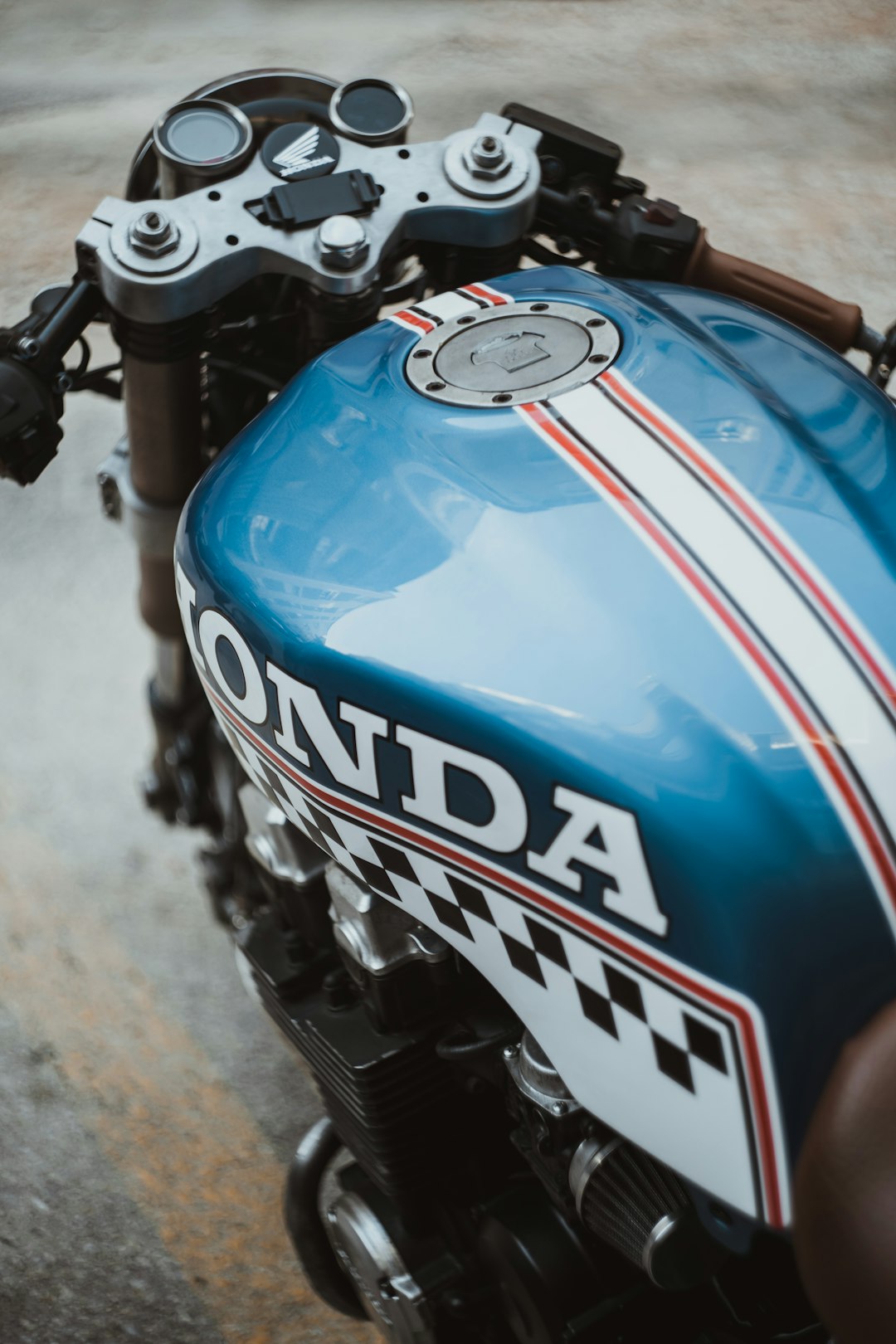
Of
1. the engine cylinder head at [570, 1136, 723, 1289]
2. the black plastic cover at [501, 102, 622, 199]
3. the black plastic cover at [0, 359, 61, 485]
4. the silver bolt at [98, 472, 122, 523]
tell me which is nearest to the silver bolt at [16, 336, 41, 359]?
the black plastic cover at [0, 359, 61, 485]

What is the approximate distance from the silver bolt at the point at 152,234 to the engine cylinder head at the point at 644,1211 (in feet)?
2.54

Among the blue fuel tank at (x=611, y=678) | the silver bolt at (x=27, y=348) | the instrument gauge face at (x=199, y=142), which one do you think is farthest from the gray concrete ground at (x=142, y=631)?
the instrument gauge face at (x=199, y=142)

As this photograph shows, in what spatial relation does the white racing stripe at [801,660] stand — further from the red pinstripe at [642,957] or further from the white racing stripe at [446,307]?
the white racing stripe at [446,307]

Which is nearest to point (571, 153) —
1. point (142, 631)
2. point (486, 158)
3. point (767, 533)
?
point (486, 158)

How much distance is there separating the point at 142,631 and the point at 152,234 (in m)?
1.22

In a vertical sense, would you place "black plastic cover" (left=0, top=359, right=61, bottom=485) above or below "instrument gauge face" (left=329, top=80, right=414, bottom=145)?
below

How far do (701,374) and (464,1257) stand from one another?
789 mm

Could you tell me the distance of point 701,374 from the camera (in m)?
0.93

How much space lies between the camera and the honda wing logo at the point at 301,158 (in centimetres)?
117

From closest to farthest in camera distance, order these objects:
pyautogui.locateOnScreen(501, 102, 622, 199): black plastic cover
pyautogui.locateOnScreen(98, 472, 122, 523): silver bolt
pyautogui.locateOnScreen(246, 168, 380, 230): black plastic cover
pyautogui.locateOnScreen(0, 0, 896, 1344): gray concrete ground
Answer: pyautogui.locateOnScreen(246, 168, 380, 230): black plastic cover < pyautogui.locateOnScreen(501, 102, 622, 199): black plastic cover < pyautogui.locateOnScreen(98, 472, 122, 523): silver bolt < pyautogui.locateOnScreen(0, 0, 896, 1344): gray concrete ground

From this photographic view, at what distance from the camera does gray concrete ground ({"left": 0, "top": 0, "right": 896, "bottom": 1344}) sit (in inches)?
61.0

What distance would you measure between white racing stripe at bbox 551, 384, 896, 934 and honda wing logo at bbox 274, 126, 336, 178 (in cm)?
49

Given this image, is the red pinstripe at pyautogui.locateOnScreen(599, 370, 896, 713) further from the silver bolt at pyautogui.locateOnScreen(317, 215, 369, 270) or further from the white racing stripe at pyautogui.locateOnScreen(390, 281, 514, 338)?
the silver bolt at pyautogui.locateOnScreen(317, 215, 369, 270)

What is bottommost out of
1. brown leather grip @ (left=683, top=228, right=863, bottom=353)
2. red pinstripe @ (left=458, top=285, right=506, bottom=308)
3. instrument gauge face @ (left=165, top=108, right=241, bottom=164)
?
brown leather grip @ (left=683, top=228, right=863, bottom=353)
